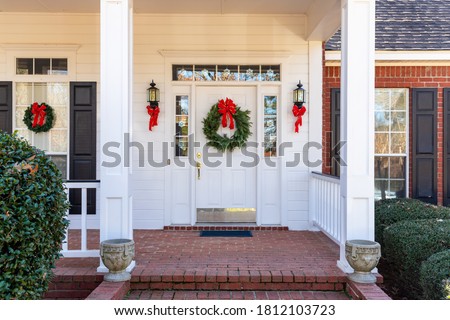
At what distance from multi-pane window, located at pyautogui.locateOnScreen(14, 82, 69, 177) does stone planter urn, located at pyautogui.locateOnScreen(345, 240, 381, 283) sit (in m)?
4.36

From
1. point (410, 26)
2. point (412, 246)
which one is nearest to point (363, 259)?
point (412, 246)

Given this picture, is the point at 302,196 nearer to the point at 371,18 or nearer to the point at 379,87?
the point at 379,87

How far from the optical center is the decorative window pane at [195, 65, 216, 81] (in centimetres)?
634

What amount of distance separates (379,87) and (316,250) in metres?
3.14

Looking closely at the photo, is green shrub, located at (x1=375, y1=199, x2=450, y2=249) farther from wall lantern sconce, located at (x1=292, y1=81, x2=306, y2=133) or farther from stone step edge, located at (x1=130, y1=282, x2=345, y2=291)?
wall lantern sconce, located at (x1=292, y1=81, x2=306, y2=133)

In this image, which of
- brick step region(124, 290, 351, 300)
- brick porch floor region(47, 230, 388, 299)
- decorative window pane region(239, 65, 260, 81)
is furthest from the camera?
decorative window pane region(239, 65, 260, 81)

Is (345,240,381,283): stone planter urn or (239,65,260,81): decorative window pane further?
(239,65,260,81): decorative window pane

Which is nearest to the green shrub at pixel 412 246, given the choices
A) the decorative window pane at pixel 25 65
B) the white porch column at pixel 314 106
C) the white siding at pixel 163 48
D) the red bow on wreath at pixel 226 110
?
the white porch column at pixel 314 106

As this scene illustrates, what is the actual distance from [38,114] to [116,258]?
10.7ft

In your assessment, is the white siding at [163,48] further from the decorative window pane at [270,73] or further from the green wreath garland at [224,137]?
the green wreath garland at [224,137]

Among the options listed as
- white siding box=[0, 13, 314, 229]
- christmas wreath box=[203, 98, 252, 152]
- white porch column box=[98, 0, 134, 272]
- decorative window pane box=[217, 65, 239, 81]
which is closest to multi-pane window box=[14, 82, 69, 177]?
white siding box=[0, 13, 314, 229]

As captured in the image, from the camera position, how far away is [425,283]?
11.8 ft

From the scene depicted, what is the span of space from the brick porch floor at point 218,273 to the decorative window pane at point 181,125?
1.78m

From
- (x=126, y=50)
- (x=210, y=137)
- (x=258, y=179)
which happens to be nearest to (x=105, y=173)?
(x=126, y=50)
